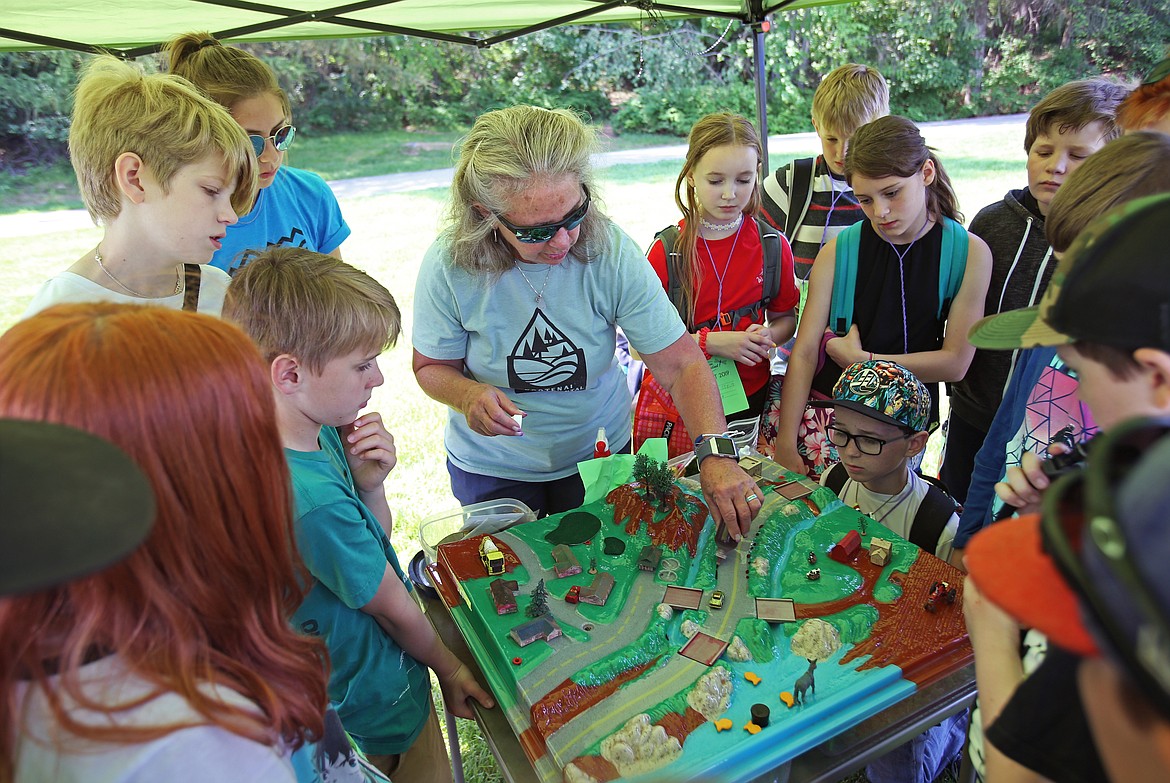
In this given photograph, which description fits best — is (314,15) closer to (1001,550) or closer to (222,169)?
(222,169)

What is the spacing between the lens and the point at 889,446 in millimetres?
2045

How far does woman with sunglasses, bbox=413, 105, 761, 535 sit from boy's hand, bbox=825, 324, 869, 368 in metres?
0.53

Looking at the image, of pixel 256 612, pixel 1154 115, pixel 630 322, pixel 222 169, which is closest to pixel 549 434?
pixel 630 322

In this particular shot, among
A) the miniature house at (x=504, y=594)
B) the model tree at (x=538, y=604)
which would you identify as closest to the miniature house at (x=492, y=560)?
the miniature house at (x=504, y=594)

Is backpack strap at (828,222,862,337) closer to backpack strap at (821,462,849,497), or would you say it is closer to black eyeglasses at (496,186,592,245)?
backpack strap at (821,462,849,497)

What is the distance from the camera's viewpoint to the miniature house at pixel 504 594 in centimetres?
160

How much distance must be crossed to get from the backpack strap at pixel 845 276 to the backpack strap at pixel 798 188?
2.77 ft

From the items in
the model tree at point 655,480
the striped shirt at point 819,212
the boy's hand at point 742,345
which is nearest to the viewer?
the model tree at point 655,480

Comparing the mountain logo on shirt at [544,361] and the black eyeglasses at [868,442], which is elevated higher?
the mountain logo on shirt at [544,361]

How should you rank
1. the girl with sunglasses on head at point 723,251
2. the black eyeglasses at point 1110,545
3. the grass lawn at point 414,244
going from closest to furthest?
1. the black eyeglasses at point 1110,545
2. the girl with sunglasses on head at point 723,251
3. the grass lawn at point 414,244

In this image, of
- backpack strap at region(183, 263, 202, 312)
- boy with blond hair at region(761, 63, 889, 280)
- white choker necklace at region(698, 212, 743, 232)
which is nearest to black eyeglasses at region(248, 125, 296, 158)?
backpack strap at region(183, 263, 202, 312)

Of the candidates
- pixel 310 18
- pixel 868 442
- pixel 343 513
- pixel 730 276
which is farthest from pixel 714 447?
pixel 310 18

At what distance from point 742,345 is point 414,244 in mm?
8097

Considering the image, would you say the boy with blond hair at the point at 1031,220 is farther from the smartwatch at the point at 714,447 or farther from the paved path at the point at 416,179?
the paved path at the point at 416,179
